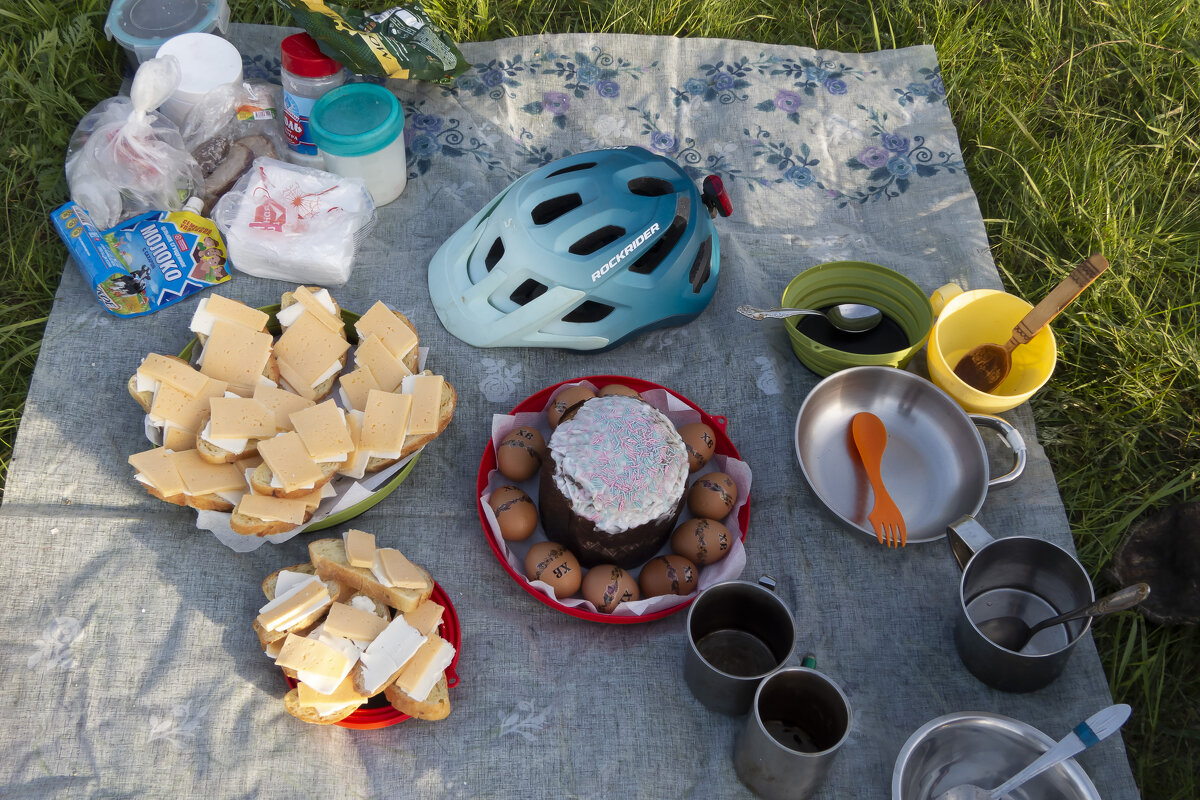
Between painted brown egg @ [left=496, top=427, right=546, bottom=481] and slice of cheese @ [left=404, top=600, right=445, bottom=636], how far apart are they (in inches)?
10.8

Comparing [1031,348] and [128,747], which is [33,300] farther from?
[1031,348]

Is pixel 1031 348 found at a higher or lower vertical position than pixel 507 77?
lower

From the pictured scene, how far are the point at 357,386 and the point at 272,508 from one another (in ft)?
0.85

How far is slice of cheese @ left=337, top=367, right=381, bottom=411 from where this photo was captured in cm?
152

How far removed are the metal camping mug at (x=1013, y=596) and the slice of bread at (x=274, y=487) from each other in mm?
999

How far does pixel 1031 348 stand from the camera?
172 cm

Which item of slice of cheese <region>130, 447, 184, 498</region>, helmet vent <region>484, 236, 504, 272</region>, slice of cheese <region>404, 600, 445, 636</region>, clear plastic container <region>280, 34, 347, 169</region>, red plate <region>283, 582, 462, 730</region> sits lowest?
red plate <region>283, 582, 462, 730</region>

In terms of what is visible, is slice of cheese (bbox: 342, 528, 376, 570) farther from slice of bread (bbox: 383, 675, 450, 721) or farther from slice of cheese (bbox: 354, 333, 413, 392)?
slice of cheese (bbox: 354, 333, 413, 392)

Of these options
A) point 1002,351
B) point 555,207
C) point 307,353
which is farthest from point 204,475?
point 1002,351

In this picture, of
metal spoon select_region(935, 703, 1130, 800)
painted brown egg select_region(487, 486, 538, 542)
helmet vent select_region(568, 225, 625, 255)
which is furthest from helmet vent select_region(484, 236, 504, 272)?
metal spoon select_region(935, 703, 1130, 800)

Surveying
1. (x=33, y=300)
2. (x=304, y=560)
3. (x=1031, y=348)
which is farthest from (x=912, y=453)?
(x=33, y=300)

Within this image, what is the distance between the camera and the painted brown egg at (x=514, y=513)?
1.45m

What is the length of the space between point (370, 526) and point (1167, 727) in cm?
139

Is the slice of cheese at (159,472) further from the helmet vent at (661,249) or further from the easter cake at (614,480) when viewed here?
the helmet vent at (661,249)
